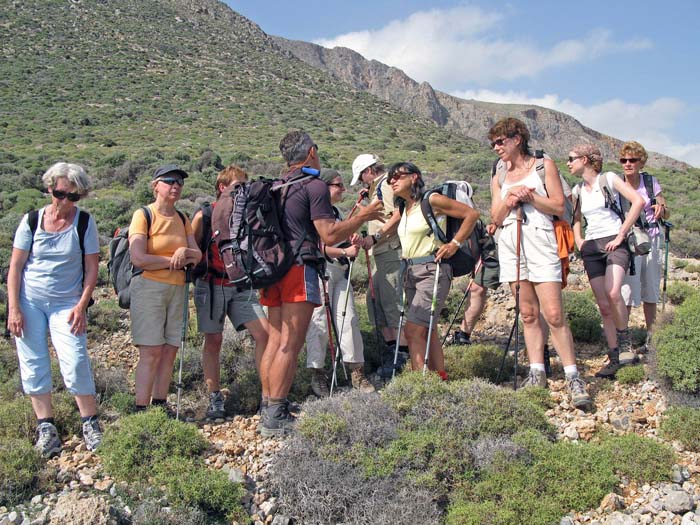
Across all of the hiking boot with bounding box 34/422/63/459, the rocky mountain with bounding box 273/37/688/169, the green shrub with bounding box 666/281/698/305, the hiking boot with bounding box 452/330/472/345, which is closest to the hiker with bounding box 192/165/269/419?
the hiking boot with bounding box 34/422/63/459

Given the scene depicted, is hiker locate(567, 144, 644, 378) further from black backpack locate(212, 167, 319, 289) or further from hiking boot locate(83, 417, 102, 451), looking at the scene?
hiking boot locate(83, 417, 102, 451)

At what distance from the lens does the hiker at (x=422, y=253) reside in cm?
486

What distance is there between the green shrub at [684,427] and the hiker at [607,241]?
43.6 inches

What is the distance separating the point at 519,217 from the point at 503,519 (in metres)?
2.39

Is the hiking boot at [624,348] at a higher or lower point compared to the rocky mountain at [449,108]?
lower

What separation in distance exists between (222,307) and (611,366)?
3.46 m

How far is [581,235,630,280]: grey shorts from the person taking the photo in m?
5.38

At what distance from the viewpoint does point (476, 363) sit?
222 inches

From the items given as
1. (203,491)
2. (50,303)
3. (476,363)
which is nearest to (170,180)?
(50,303)

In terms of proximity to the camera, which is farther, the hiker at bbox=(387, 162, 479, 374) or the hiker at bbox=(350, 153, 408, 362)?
the hiker at bbox=(350, 153, 408, 362)

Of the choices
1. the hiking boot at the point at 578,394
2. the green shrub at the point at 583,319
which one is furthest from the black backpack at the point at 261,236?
the green shrub at the point at 583,319

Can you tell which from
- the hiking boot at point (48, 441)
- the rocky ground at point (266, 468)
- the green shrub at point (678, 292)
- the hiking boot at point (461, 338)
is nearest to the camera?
the rocky ground at point (266, 468)

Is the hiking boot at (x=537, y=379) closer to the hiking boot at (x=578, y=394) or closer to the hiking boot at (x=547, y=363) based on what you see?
the hiking boot at (x=578, y=394)

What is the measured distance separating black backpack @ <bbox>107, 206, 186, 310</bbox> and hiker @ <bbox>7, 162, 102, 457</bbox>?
1.45ft
